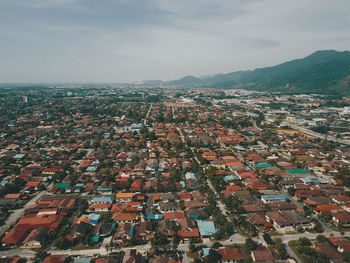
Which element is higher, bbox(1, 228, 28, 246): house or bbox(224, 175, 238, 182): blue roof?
bbox(224, 175, 238, 182): blue roof

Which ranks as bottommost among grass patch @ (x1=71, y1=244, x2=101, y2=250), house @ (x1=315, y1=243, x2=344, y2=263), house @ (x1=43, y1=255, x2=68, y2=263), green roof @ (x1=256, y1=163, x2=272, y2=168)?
grass patch @ (x1=71, y1=244, x2=101, y2=250)

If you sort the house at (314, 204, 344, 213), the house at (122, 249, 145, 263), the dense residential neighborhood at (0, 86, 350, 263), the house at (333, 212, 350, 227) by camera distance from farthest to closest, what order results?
the house at (314, 204, 344, 213), the house at (333, 212, 350, 227), the dense residential neighborhood at (0, 86, 350, 263), the house at (122, 249, 145, 263)

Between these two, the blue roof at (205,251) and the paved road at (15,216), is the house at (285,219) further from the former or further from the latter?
the paved road at (15,216)

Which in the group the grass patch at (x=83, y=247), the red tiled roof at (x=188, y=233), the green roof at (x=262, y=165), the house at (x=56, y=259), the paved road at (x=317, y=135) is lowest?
the grass patch at (x=83, y=247)

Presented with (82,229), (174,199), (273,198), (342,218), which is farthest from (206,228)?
(342,218)

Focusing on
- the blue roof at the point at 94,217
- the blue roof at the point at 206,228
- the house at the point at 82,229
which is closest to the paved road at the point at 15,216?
the house at the point at 82,229

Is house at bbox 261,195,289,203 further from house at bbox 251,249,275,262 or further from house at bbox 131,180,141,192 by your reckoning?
house at bbox 131,180,141,192

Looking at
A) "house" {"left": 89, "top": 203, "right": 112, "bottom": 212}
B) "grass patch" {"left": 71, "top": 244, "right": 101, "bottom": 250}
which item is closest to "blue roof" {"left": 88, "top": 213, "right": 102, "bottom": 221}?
"house" {"left": 89, "top": 203, "right": 112, "bottom": 212}

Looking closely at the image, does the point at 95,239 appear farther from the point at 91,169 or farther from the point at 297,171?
the point at 297,171
